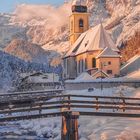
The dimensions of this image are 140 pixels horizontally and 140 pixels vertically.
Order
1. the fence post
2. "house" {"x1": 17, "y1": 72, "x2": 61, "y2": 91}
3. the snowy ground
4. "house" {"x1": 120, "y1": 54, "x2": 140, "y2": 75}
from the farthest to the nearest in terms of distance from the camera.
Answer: "house" {"x1": 17, "y1": 72, "x2": 61, "y2": 91} < "house" {"x1": 120, "y1": 54, "x2": 140, "y2": 75} < the snowy ground < the fence post

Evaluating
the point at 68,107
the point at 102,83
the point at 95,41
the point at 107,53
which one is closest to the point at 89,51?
the point at 95,41

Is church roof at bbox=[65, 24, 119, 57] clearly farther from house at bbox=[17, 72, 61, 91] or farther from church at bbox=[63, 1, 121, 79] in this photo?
house at bbox=[17, 72, 61, 91]

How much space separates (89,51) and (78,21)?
2225 cm

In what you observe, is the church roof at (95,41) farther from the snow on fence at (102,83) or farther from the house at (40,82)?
the snow on fence at (102,83)

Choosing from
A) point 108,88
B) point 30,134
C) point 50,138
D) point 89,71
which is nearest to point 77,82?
point 108,88

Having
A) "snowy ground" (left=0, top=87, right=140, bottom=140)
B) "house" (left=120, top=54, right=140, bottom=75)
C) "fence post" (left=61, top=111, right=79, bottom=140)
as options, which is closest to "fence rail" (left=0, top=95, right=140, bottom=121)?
"fence post" (left=61, top=111, right=79, bottom=140)

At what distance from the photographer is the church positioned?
85.2 m

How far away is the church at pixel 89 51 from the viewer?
280 ft

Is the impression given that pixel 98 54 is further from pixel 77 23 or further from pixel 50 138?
pixel 50 138

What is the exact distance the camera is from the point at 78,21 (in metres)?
112

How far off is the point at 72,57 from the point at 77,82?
31.1 metres

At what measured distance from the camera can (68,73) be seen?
10488cm

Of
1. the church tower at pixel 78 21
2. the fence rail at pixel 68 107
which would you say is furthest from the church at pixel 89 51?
the fence rail at pixel 68 107

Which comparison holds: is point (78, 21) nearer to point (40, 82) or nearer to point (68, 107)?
point (40, 82)
